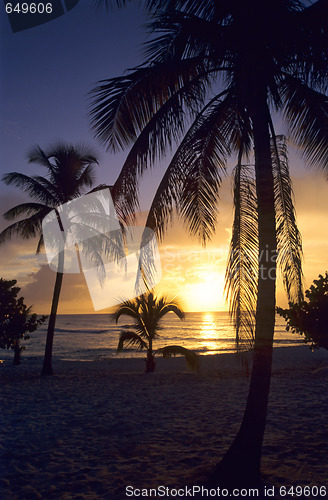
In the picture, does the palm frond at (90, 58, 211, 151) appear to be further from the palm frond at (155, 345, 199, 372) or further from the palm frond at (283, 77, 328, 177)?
the palm frond at (155, 345, 199, 372)

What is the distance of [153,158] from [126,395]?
710 centimetres

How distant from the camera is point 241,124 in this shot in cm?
634

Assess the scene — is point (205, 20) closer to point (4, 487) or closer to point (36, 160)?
point (4, 487)

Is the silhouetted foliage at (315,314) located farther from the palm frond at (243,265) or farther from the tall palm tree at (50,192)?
the tall palm tree at (50,192)

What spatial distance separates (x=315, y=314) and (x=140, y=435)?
4.39m

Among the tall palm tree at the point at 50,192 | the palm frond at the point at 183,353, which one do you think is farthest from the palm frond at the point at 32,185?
the palm frond at the point at 183,353

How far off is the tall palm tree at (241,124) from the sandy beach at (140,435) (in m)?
→ 0.95

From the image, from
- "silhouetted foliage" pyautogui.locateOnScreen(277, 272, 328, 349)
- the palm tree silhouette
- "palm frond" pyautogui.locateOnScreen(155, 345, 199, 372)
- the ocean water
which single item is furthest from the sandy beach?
the ocean water

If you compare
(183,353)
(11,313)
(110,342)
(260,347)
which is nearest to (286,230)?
(260,347)

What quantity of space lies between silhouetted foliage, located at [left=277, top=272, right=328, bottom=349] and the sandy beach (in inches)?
60.4

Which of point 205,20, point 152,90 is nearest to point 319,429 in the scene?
point 152,90

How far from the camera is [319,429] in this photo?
21.6ft

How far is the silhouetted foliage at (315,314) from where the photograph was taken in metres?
8.11

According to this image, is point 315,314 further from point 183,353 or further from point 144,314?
point 144,314
